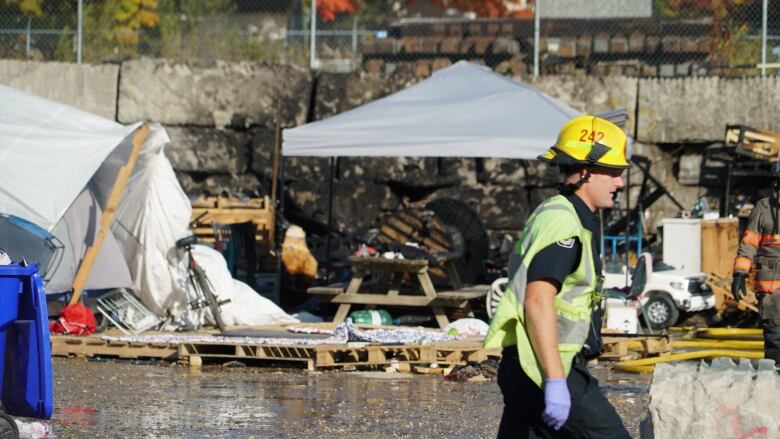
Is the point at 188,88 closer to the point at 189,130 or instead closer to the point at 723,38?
the point at 189,130

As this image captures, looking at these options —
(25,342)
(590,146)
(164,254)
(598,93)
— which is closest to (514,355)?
(590,146)

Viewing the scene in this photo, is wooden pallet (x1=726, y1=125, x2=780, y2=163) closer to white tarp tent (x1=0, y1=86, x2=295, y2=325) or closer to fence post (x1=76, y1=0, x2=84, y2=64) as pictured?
white tarp tent (x1=0, y1=86, x2=295, y2=325)

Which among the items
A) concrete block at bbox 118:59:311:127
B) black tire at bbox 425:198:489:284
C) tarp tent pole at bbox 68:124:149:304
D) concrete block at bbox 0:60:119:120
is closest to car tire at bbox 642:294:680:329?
black tire at bbox 425:198:489:284

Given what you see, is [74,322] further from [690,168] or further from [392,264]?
[690,168]

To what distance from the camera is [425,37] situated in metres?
19.2

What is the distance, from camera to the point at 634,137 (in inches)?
711

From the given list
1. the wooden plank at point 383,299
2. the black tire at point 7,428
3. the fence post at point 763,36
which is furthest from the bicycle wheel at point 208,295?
the fence post at point 763,36

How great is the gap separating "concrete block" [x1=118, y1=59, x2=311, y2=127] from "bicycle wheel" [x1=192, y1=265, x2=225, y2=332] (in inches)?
230

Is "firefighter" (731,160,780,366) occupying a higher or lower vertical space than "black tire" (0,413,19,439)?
higher

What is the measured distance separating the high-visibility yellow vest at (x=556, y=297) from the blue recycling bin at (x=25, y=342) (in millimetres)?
3399

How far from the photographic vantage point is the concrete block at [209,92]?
1858 centimetres

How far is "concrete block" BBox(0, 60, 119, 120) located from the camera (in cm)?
1880

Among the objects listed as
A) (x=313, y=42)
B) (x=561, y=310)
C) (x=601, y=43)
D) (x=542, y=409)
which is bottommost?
(x=542, y=409)

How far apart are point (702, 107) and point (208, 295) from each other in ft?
26.3
